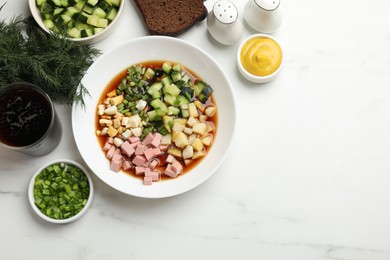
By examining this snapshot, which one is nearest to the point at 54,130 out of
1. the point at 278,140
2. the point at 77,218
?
the point at 77,218

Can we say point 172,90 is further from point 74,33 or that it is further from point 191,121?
point 74,33

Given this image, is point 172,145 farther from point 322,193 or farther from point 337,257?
point 337,257

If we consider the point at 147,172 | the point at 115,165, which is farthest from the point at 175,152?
the point at 115,165

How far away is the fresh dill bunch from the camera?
2010mm

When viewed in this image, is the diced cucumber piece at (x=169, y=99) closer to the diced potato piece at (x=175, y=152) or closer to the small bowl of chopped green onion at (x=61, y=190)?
the diced potato piece at (x=175, y=152)

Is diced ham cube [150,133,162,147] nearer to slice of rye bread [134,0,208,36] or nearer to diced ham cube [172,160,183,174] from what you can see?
diced ham cube [172,160,183,174]

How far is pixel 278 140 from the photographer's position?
7.32 feet

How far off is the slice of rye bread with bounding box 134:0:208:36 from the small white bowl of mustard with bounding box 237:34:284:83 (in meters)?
0.22

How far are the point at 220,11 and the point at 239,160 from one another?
60 centimetres

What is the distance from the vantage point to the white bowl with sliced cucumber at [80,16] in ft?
7.05

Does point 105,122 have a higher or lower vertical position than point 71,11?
lower

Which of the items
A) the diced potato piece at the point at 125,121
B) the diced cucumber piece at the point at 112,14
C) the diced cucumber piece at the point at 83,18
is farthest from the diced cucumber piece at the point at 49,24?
the diced potato piece at the point at 125,121

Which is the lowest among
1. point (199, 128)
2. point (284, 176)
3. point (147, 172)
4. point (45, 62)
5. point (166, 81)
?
point (284, 176)

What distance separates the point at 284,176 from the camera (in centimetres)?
222
